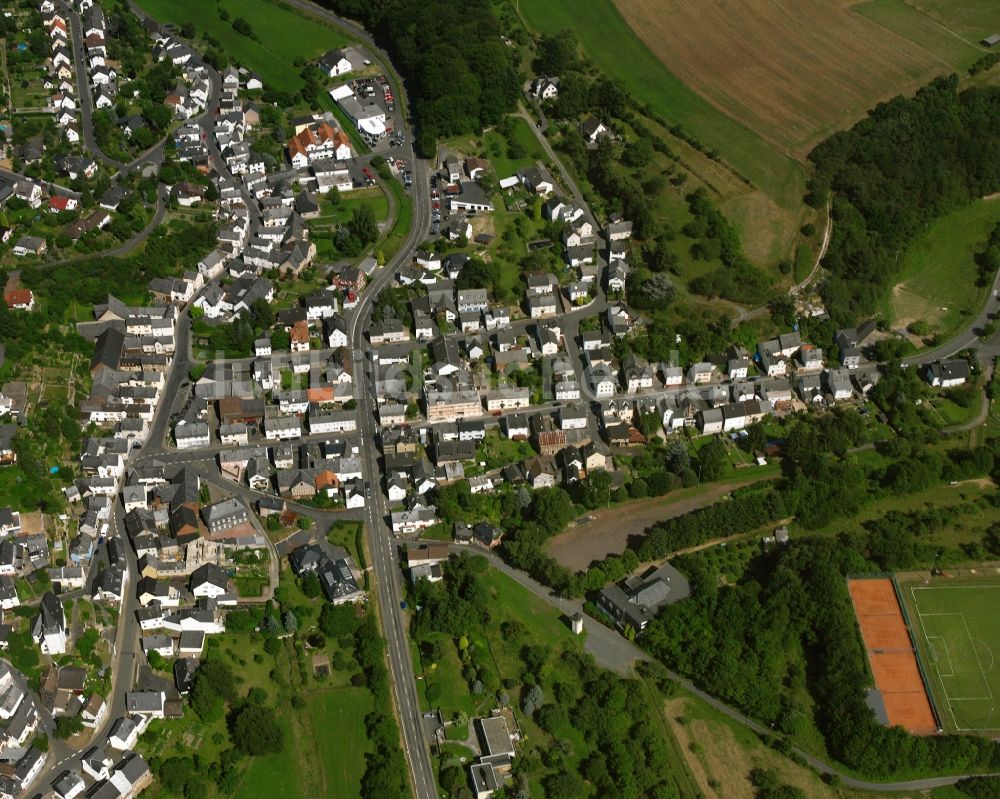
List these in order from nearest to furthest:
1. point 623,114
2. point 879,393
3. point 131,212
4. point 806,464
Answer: point 806,464 → point 879,393 → point 131,212 → point 623,114

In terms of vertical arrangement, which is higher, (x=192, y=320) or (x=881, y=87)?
(x=881, y=87)

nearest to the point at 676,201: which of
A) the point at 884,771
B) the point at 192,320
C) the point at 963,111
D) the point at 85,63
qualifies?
the point at 963,111

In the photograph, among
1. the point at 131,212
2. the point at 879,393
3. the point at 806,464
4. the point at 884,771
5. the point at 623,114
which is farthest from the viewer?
the point at 623,114

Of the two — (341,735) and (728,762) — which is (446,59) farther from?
(728,762)

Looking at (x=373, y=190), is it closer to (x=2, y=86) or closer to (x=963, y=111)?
(x=2, y=86)

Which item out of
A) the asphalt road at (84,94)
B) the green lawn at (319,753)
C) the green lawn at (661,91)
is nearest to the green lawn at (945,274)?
the green lawn at (661,91)

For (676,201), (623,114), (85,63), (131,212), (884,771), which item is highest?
(85,63)
